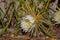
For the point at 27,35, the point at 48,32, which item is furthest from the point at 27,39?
the point at 48,32

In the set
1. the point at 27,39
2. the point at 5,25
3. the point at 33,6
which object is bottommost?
the point at 27,39

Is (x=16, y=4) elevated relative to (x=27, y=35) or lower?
elevated

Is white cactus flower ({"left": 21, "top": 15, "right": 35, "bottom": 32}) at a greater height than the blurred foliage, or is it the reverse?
the blurred foliage

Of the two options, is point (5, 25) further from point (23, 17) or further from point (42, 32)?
point (42, 32)

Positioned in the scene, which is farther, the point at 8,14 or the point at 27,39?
the point at 8,14

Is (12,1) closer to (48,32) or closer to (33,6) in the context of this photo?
(33,6)

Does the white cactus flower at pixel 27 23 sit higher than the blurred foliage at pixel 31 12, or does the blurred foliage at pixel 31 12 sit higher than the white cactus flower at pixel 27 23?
the blurred foliage at pixel 31 12
